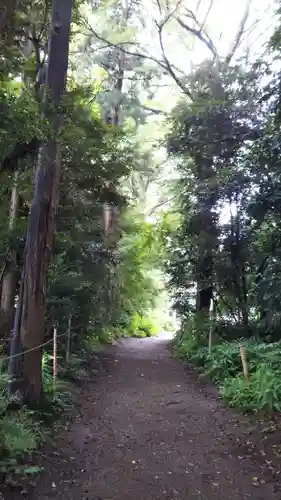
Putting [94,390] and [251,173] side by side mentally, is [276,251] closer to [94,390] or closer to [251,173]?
[251,173]

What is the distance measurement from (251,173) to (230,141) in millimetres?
2190

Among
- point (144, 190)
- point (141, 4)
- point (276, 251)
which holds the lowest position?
point (276, 251)

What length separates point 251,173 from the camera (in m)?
8.40

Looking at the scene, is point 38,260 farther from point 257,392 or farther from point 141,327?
point 141,327

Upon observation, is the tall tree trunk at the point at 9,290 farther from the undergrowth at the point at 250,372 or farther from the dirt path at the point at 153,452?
the undergrowth at the point at 250,372

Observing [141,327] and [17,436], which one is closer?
[17,436]

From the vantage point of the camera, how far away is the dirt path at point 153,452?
4832 mm

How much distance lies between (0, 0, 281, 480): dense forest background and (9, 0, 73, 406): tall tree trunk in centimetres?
2

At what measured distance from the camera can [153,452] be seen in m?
6.01

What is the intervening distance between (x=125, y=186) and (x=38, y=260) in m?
12.5

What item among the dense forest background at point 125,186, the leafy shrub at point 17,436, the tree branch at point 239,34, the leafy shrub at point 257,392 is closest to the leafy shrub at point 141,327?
the dense forest background at point 125,186

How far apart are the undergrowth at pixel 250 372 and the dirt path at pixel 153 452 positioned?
0.35 m

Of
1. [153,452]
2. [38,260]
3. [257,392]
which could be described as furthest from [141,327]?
[153,452]

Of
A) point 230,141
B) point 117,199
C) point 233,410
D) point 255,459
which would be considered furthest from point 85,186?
point 255,459
